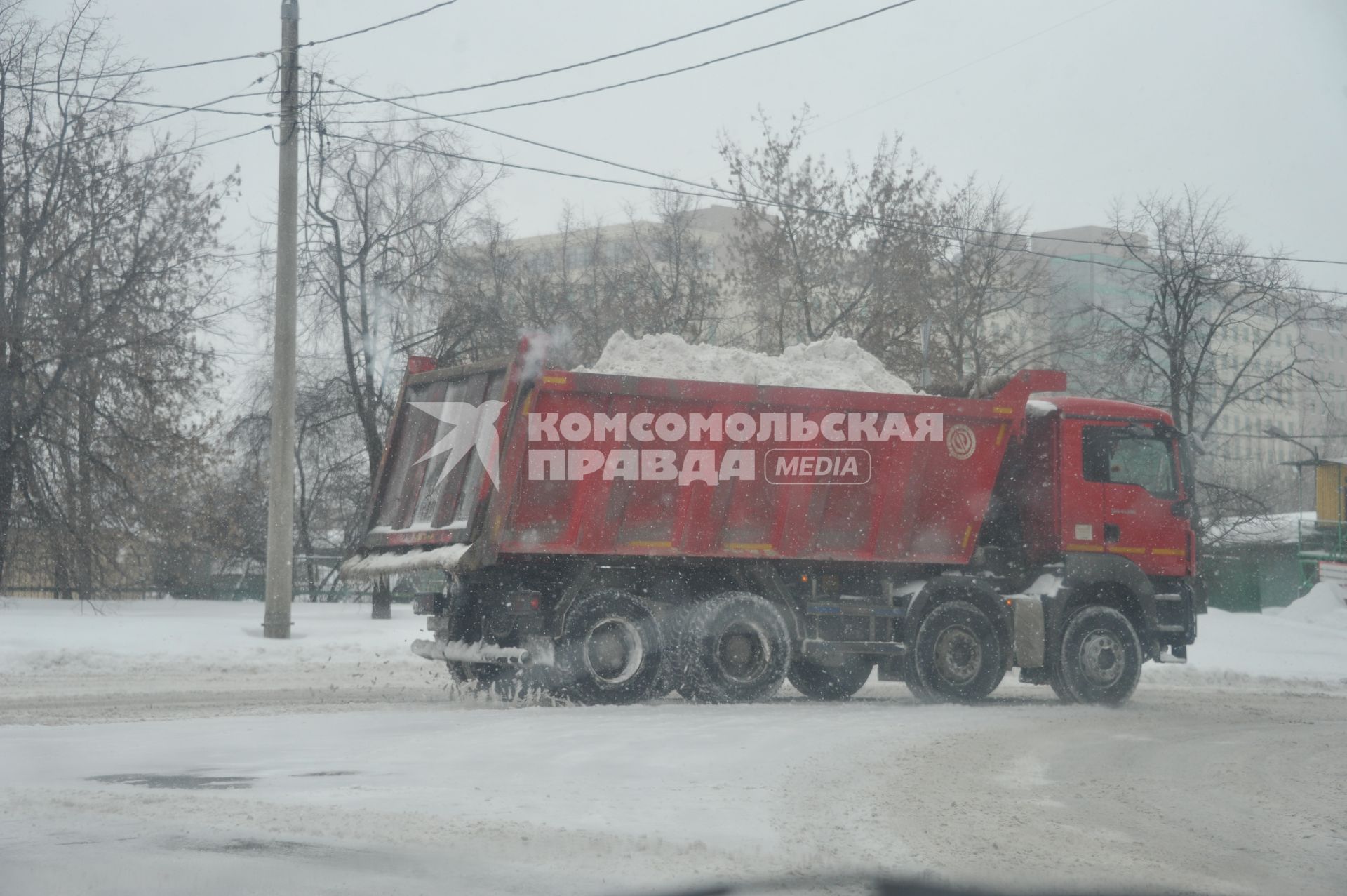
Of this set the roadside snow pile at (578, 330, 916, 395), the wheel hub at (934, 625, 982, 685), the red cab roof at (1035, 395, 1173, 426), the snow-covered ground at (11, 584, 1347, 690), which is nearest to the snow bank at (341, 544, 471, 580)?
the snow-covered ground at (11, 584, 1347, 690)

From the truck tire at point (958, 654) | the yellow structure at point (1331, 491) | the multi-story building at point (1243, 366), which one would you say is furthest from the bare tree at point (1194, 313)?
the truck tire at point (958, 654)

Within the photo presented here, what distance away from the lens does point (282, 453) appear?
58.0 feet

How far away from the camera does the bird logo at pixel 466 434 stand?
11.5 metres

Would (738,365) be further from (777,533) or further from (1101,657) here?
(1101,657)

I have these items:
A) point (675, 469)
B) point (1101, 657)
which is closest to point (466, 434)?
point (675, 469)

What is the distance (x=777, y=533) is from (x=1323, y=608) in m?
20.0

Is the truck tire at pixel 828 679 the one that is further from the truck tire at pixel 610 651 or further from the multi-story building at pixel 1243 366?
the multi-story building at pixel 1243 366

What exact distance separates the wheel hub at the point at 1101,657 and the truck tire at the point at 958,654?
2.95 ft

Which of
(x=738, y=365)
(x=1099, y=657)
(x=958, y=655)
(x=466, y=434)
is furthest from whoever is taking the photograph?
(x=1099, y=657)

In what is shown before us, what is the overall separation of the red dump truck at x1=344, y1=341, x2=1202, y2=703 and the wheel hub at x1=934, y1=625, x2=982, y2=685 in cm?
3

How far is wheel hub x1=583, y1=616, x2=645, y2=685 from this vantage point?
39.2ft

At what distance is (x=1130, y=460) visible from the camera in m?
14.4

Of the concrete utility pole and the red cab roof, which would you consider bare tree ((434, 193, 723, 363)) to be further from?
the red cab roof

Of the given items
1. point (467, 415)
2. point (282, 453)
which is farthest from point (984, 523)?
point (282, 453)
